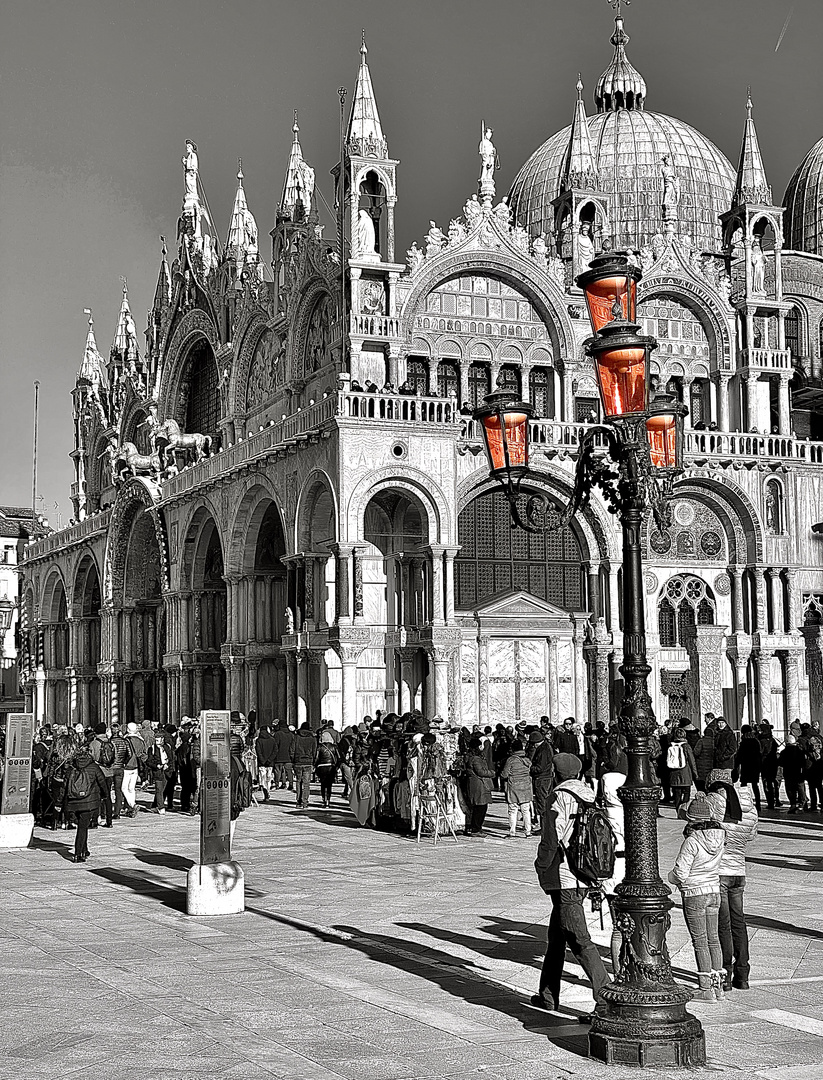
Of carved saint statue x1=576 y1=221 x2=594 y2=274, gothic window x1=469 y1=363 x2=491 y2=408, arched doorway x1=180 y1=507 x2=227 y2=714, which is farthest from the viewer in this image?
arched doorway x1=180 y1=507 x2=227 y2=714

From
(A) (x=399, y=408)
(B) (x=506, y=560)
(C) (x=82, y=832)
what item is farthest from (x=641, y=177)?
(C) (x=82, y=832)

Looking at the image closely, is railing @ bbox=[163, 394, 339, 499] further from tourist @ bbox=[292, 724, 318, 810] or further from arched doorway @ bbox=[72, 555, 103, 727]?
arched doorway @ bbox=[72, 555, 103, 727]

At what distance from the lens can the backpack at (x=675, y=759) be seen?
936 inches

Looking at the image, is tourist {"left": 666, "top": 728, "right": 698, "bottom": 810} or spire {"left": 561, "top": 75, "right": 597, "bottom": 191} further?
spire {"left": 561, "top": 75, "right": 597, "bottom": 191}

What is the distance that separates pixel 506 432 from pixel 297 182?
3106 centimetres

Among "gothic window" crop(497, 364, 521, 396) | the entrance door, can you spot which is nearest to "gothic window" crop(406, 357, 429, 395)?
"gothic window" crop(497, 364, 521, 396)

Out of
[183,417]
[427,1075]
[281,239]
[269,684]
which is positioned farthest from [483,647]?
[427,1075]

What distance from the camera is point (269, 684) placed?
129 feet

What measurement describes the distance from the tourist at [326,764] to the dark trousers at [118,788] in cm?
368

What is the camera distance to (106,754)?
22.5m

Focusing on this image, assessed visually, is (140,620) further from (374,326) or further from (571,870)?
(571,870)

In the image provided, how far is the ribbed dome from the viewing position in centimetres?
4909

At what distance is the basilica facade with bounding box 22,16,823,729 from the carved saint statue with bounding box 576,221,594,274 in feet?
0.35

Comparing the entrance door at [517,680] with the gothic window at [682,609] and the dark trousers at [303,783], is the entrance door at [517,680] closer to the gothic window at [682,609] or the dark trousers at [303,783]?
the gothic window at [682,609]
